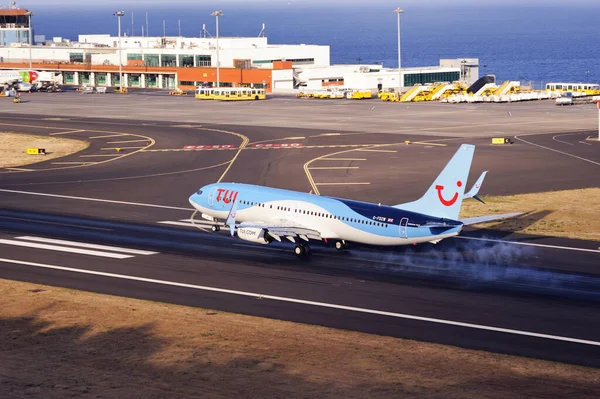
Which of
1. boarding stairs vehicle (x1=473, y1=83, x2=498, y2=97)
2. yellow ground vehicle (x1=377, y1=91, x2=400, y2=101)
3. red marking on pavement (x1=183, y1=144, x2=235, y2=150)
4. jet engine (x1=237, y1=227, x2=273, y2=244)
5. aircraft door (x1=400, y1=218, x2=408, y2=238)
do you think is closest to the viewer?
aircraft door (x1=400, y1=218, x2=408, y2=238)

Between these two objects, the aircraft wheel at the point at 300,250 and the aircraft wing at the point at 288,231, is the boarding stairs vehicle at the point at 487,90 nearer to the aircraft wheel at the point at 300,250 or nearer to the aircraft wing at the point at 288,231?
the aircraft wing at the point at 288,231

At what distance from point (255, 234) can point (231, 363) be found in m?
19.7

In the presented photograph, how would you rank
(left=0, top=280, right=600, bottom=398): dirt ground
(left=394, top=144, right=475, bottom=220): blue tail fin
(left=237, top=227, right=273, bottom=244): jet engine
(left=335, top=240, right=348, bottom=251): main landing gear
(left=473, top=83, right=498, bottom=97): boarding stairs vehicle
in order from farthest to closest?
(left=473, top=83, right=498, bottom=97): boarding stairs vehicle
(left=335, top=240, right=348, bottom=251): main landing gear
(left=237, top=227, right=273, bottom=244): jet engine
(left=394, top=144, right=475, bottom=220): blue tail fin
(left=0, top=280, right=600, bottom=398): dirt ground

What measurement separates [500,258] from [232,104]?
135 metres

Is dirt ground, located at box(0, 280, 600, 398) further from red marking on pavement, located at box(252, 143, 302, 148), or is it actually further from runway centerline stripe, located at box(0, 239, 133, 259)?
red marking on pavement, located at box(252, 143, 302, 148)

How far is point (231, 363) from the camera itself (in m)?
38.4

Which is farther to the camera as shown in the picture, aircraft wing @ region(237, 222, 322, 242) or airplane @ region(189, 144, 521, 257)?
aircraft wing @ region(237, 222, 322, 242)

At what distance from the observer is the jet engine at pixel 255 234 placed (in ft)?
189

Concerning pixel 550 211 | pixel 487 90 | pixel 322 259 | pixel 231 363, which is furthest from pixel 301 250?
pixel 487 90

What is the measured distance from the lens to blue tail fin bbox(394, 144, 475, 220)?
53781mm

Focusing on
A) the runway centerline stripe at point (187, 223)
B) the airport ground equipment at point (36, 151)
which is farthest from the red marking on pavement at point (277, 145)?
the runway centerline stripe at point (187, 223)

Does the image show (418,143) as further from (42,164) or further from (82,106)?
(82,106)

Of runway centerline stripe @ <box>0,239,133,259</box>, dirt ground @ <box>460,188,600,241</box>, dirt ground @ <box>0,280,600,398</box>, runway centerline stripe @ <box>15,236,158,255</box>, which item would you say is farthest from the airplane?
dirt ground @ <box>0,280,600,398</box>

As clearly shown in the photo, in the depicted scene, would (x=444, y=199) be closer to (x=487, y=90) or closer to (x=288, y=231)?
(x=288, y=231)
